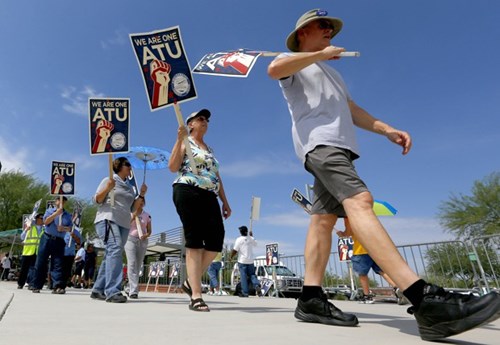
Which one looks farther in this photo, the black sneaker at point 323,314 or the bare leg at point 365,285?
the bare leg at point 365,285

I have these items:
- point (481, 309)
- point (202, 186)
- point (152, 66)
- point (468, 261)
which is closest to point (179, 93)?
point (152, 66)

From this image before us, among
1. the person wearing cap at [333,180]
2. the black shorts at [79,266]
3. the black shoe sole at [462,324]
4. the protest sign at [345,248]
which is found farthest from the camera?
the black shorts at [79,266]

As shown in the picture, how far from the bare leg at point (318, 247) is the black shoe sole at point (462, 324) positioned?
0.98 m

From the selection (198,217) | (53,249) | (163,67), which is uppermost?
(163,67)

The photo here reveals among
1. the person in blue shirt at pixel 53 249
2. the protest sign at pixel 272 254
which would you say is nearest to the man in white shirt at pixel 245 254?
the protest sign at pixel 272 254

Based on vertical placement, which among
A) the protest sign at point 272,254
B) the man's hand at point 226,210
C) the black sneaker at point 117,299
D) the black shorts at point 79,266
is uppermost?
the black shorts at point 79,266

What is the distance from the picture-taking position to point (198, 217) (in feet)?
13.0

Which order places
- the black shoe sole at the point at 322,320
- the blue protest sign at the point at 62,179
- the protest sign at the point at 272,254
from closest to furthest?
the black shoe sole at the point at 322,320
the blue protest sign at the point at 62,179
the protest sign at the point at 272,254

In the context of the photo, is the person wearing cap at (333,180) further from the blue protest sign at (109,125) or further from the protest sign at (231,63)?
the blue protest sign at (109,125)

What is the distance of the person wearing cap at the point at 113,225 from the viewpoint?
16.8 feet

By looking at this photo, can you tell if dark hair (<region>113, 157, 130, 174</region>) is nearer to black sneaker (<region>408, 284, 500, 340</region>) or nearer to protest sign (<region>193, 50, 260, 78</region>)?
protest sign (<region>193, 50, 260, 78</region>)

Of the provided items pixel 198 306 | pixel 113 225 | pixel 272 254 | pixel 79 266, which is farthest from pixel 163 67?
pixel 79 266

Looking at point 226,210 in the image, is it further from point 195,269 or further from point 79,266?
point 79,266

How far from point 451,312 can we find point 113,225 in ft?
15.0
